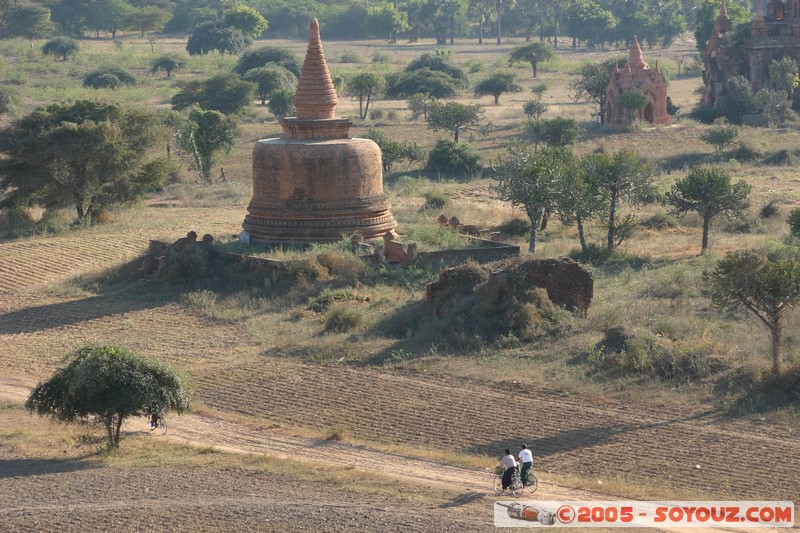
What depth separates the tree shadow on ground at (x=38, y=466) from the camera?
17.1 m

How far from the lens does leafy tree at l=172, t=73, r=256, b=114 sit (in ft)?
192

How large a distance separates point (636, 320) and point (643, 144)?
2972 cm

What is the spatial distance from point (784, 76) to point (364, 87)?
18.8m

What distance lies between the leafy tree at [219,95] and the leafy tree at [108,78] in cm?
1223

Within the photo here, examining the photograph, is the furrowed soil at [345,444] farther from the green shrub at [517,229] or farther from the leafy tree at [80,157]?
the leafy tree at [80,157]

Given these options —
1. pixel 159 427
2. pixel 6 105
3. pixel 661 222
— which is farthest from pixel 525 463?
pixel 6 105

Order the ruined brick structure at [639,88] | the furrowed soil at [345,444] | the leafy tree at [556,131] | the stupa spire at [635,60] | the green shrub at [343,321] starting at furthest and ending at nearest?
the stupa spire at [635,60] → the ruined brick structure at [639,88] → the leafy tree at [556,131] → the green shrub at [343,321] → the furrowed soil at [345,444]

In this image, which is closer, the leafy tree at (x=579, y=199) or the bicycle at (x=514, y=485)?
the bicycle at (x=514, y=485)

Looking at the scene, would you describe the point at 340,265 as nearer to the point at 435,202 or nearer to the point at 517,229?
the point at 517,229

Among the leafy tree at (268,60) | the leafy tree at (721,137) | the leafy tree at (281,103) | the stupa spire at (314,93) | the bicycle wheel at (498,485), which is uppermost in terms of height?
the stupa spire at (314,93)

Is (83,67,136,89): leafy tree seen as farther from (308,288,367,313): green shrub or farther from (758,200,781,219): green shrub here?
(308,288,367,313): green shrub

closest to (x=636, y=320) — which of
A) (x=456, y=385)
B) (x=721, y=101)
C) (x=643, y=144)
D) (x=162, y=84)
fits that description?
(x=456, y=385)

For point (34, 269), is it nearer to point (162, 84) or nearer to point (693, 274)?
point (693, 274)

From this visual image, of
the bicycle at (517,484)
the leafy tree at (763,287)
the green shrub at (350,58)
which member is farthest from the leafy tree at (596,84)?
the bicycle at (517,484)
